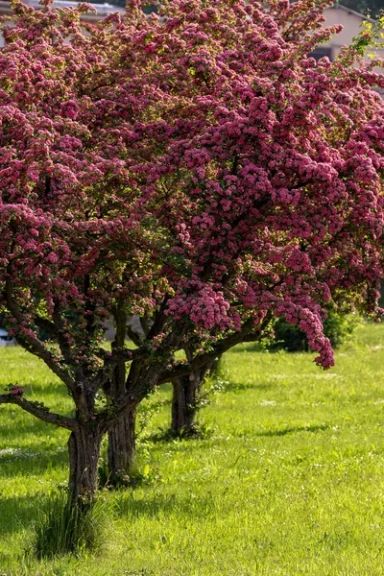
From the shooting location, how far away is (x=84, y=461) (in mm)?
14680

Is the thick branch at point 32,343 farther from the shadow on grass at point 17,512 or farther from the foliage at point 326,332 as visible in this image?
the foliage at point 326,332

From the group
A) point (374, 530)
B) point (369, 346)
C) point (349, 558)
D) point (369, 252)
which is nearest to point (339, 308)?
point (369, 252)

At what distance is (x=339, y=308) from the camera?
1691 centimetres

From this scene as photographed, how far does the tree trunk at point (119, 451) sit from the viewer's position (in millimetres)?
18531

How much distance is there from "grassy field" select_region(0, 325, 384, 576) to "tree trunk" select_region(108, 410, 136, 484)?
0.55 m

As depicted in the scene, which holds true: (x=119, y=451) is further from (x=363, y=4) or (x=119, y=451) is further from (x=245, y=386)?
(x=363, y=4)

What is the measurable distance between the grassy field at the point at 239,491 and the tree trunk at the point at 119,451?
55 cm

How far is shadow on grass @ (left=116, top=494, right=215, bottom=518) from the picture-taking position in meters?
15.8

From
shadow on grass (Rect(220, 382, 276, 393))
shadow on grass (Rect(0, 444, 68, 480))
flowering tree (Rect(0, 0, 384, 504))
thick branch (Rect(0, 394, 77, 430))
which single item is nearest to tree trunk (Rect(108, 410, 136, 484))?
shadow on grass (Rect(0, 444, 68, 480))

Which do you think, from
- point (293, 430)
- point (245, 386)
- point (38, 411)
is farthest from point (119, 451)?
point (245, 386)

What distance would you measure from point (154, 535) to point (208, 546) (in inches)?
39.7

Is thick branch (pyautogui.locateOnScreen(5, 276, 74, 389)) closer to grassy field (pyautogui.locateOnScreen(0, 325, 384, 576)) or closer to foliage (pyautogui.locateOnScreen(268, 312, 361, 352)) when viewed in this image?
grassy field (pyautogui.locateOnScreen(0, 325, 384, 576))

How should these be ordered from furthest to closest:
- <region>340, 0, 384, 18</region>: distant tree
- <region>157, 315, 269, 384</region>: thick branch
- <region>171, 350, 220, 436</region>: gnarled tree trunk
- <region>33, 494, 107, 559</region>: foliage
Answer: <region>340, 0, 384, 18</region>: distant tree → <region>171, 350, 220, 436</region>: gnarled tree trunk → <region>157, 315, 269, 384</region>: thick branch → <region>33, 494, 107, 559</region>: foliage

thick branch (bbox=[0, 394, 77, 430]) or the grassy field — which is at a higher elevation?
thick branch (bbox=[0, 394, 77, 430])
